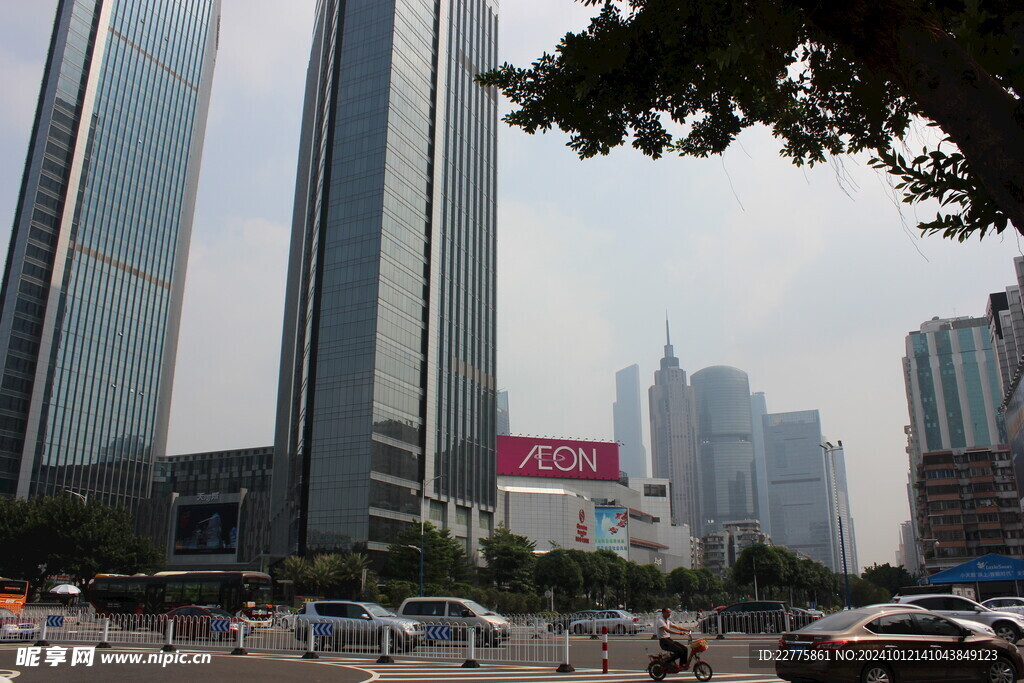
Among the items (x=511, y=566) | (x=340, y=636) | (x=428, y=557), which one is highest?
(x=428, y=557)

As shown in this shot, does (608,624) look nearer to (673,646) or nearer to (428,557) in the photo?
(673,646)

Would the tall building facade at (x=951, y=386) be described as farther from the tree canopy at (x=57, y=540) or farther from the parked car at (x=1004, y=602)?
the tree canopy at (x=57, y=540)

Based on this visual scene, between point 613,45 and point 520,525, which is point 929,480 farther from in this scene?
point 613,45

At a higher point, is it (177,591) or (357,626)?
(177,591)

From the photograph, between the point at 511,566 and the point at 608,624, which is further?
the point at 511,566

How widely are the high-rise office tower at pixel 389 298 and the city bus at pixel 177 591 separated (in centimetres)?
2872

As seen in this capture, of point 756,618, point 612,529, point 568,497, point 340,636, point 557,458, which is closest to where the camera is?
point 340,636

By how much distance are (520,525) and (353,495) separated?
43521 millimetres

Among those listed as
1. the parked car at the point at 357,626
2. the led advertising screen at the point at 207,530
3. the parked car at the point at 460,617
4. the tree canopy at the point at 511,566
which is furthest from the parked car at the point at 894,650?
the led advertising screen at the point at 207,530

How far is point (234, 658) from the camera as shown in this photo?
19.5 meters

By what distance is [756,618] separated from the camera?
109 feet

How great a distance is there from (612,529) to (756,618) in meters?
97.1

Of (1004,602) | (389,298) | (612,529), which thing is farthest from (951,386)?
(1004,602)

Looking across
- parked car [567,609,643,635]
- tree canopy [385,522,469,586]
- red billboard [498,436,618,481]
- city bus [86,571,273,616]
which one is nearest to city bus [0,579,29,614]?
city bus [86,571,273,616]
